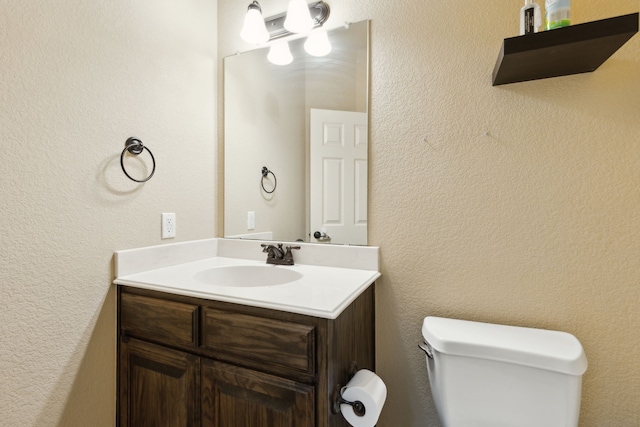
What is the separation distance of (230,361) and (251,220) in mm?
778

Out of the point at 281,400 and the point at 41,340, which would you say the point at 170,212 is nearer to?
the point at 41,340

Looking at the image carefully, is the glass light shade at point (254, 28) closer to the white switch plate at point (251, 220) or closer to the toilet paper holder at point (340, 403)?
the white switch plate at point (251, 220)

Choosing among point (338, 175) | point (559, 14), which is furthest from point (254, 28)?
point (559, 14)

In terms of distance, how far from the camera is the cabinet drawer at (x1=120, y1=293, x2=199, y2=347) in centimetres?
103

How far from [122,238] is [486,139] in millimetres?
1455

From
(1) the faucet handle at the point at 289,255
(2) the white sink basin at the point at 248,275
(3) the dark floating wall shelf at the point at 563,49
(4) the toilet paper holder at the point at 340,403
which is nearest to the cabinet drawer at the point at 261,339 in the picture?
(4) the toilet paper holder at the point at 340,403

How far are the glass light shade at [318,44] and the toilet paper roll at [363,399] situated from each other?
1.36 metres

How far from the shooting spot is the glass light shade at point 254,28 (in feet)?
4.68

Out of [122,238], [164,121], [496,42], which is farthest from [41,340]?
[496,42]

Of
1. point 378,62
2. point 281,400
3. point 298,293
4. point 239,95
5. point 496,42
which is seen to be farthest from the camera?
point 239,95

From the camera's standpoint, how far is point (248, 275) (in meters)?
1.44

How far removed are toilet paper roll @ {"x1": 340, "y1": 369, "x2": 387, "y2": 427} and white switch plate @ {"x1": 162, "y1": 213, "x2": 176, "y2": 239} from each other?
986 mm

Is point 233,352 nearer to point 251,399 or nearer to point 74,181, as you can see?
point 251,399

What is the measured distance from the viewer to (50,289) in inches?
39.6
